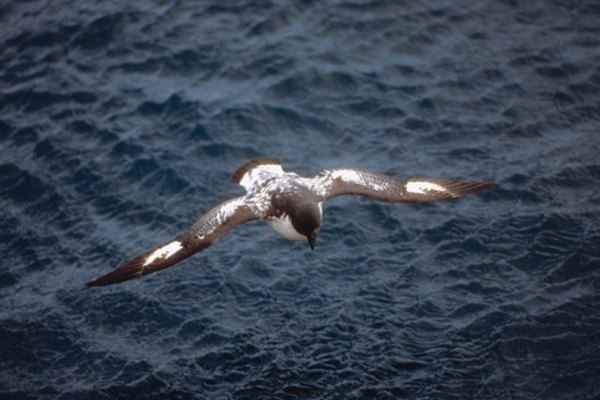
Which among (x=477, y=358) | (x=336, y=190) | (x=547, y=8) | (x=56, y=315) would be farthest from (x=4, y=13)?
(x=477, y=358)

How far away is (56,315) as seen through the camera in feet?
35.5

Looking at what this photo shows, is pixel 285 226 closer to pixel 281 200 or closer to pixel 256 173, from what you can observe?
pixel 281 200

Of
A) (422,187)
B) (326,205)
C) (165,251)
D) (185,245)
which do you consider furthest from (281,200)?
(326,205)

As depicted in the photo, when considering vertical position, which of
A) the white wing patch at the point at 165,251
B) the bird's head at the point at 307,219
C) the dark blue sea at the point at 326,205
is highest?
the white wing patch at the point at 165,251

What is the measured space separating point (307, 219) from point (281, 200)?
67 cm

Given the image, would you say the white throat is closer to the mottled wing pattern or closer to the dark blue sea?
the mottled wing pattern

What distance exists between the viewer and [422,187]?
34.9 ft

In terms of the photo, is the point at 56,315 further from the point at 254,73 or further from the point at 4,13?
the point at 4,13

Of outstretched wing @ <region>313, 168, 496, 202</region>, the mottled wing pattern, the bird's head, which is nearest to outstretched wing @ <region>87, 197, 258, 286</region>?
the bird's head

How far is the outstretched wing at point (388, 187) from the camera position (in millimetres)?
10180

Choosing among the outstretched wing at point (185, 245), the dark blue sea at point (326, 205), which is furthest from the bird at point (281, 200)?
the dark blue sea at point (326, 205)

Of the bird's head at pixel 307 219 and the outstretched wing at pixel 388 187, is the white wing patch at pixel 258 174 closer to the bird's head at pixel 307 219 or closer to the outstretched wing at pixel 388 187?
the outstretched wing at pixel 388 187

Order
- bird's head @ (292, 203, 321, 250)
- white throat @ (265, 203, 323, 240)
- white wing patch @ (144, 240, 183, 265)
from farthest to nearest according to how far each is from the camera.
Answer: white throat @ (265, 203, 323, 240) < bird's head @ (292, 203, 321, 250) < white wing patch @ (144, 240, 183, 265)

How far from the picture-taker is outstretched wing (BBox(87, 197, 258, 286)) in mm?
8914
